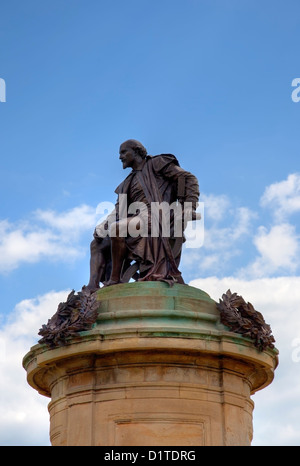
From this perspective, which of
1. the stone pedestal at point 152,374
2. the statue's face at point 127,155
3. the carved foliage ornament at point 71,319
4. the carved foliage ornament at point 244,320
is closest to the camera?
the stone pedestal at point 152,374

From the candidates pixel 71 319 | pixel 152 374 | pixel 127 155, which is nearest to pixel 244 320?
pixel 152 374

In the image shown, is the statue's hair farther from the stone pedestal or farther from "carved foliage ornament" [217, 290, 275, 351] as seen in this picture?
"carved foliage ornament" [217, 290, 275, 351]

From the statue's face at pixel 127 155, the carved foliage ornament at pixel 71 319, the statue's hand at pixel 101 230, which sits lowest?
the carved foliage ornament at pixel 71 319

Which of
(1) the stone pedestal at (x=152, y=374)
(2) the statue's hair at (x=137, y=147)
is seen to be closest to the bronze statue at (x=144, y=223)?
(2) the statue's hair at (x=137, y=147)

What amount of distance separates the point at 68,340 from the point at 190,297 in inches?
106

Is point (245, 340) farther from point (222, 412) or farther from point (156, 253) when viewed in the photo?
point (156, 253)

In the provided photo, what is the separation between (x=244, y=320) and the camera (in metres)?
20.5

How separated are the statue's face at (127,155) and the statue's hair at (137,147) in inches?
2.9

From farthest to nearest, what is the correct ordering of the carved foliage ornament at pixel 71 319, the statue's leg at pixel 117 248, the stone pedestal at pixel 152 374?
the statue's leg at pixel 117 248 → the carved foliage ornament at pixel 71 319 → the stone pedestal at pixel 152 374

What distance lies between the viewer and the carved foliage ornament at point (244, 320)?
2041 cm

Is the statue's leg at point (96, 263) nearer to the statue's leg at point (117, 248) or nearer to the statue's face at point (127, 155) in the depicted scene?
the statue's leg at point (117, 248)

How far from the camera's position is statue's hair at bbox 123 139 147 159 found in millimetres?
23281

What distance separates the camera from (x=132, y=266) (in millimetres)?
22328

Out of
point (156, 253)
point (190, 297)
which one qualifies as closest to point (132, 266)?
point (156, 253)
